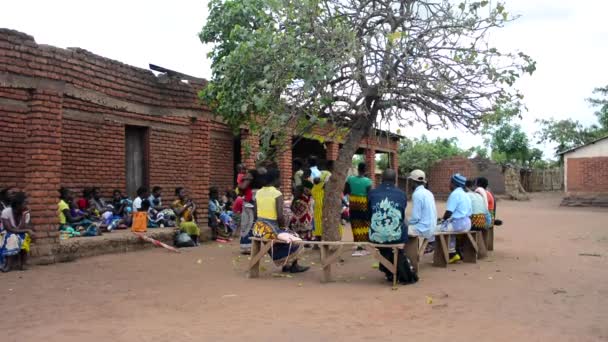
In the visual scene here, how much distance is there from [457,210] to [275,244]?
289 cm

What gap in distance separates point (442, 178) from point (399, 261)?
2492 cm

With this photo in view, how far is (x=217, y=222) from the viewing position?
11.8 m

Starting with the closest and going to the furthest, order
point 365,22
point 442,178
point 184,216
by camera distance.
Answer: point 365,22, point 184,216, point 442,178

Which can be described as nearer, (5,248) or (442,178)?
(5,248)

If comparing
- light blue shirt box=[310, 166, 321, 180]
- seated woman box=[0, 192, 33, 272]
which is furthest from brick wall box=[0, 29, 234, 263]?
light blue shirt box=[310, 166, 321, 180]

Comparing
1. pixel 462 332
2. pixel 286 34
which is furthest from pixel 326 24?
pixel 462 332

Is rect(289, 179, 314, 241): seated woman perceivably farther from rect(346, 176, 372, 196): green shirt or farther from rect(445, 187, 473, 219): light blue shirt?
rect(445, 187, 473, 219): light blue shirt

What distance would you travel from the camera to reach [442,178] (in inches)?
1216

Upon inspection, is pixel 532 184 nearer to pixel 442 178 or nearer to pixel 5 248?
pixel 442 178

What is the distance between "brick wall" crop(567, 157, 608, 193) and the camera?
24250 millimetres

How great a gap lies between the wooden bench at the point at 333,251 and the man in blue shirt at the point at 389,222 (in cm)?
10

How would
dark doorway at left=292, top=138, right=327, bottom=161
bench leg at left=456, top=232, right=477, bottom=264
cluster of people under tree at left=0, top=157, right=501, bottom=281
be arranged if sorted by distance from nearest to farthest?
cluster of people under tree at left=0, top=157, right=501, bottom=281
bench leg at left=456, top=232, right=477, bottom=264
dark doorway at left=292, top=138, right=327, bottom=161

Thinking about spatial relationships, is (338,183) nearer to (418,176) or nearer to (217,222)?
(418,176)

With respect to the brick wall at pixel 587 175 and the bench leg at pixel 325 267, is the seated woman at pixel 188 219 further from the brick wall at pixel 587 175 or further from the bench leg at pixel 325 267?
the brick wall at pixel 587 175
